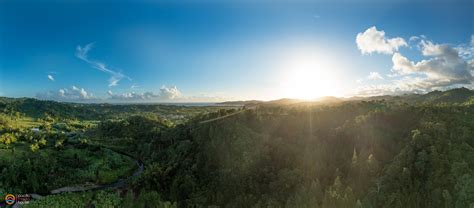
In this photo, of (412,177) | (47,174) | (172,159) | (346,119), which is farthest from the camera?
(172,159)

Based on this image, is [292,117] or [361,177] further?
[292,117]

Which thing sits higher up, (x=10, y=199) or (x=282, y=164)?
(x=282, y=164)

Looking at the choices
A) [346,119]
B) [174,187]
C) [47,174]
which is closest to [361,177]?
[346,119]

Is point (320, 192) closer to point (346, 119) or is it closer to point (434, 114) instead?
point (346, 119)

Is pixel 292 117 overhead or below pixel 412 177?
overhead

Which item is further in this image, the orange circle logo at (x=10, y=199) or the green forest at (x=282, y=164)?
the orange circle logo at (x=10, y=199)

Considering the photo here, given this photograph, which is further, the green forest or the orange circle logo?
the orange circle logo

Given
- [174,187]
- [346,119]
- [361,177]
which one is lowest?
[174,187]

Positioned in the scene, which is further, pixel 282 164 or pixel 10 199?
pixel 282 164
